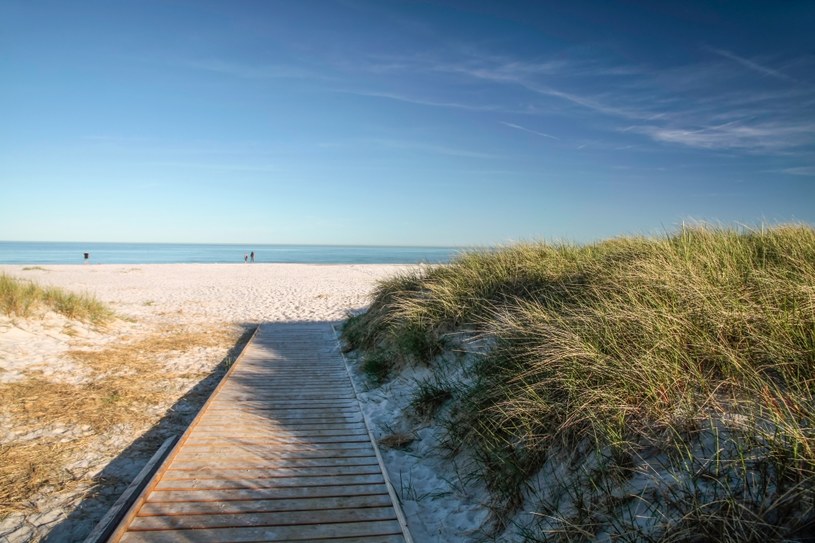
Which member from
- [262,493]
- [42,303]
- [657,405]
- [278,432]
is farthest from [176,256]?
[657,405]

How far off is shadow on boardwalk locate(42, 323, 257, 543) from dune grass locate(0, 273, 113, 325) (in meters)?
4.97

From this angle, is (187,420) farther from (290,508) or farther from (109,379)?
(290,508)

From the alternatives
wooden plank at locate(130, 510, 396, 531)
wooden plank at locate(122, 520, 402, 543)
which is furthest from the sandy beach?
wooden plank at locate(122, 520, 402, 543)

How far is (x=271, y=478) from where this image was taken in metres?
3.94

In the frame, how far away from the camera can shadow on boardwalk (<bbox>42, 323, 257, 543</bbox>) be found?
3695mm

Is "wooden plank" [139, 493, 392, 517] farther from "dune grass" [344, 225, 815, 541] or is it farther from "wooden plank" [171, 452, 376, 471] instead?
"dune grass" [344, 225, 815, 541]

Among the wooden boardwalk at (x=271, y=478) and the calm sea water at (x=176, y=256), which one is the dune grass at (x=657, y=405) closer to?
the wooden boardwalk at (x=271, y=478)

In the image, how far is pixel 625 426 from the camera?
3.02 metres

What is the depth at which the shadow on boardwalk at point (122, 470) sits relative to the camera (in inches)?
145

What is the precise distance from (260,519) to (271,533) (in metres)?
0.20

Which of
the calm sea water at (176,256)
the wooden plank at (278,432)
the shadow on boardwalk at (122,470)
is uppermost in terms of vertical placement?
the calm sea water at (176,256)

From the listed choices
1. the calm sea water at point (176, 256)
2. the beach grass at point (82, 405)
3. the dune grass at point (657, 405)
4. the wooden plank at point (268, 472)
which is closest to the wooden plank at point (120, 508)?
the wooden plank at point (268, 472)

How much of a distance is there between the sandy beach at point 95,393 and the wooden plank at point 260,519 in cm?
93

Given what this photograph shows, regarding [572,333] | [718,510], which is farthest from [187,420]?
[718,510]
